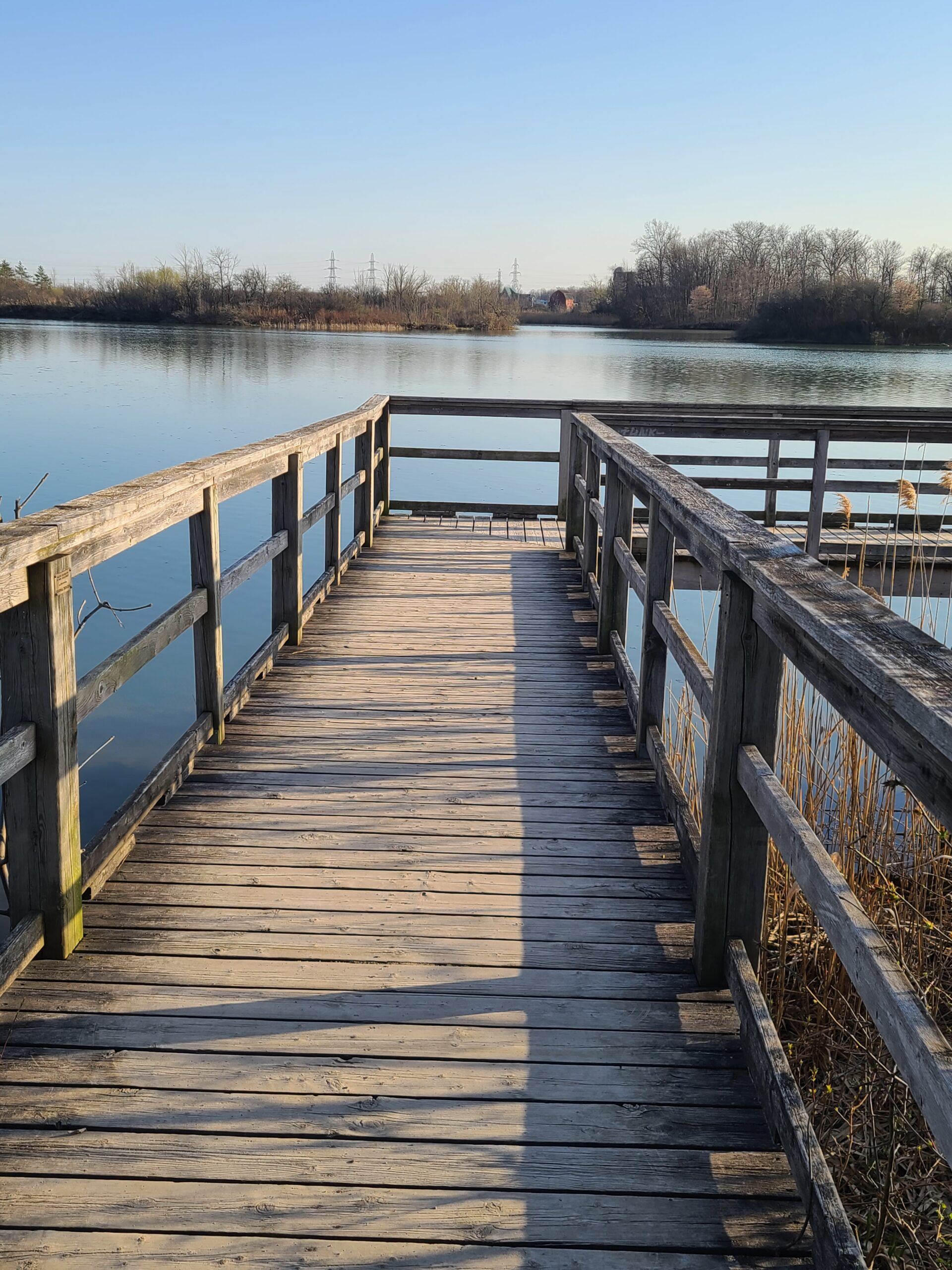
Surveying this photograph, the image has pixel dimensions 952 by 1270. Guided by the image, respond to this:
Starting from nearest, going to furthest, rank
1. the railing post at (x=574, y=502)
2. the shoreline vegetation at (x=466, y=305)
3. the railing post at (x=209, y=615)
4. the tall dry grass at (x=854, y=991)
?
the tall dry grass at (x=854, y=991)
the railing post at (x=209, y=615)
the railing post at (x=574, y=502)
the shoreline vegetation at (x=466, y=305)

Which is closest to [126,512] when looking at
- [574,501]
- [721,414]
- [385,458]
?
[574,501]

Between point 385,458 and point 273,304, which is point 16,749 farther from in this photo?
point 273,304

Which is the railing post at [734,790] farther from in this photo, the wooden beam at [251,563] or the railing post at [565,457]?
the railing post at [565,457]

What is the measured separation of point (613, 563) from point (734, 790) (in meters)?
2.59

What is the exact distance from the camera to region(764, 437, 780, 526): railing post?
8.29 metres

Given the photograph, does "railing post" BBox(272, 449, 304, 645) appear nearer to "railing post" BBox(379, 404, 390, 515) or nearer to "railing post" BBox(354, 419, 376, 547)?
"railing post" BBox(354, 419, 376, 547)

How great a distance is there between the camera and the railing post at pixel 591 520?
19.5 ft

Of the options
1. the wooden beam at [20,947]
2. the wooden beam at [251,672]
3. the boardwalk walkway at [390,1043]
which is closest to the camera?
the boardwalk walkway at [390,1043]

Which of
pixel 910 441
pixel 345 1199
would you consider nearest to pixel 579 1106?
pixel 345 1199

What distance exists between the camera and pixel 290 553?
4.57 metres

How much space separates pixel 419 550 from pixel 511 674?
2.92 meters

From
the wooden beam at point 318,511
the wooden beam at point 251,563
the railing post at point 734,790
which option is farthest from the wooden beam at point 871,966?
the wooden beam at point 318,511

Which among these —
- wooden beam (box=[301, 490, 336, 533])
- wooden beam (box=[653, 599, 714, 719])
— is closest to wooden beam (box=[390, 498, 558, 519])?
wooden beam (box=[301, 490, 336, 533])

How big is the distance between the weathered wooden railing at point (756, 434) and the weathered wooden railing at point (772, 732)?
3668mm
